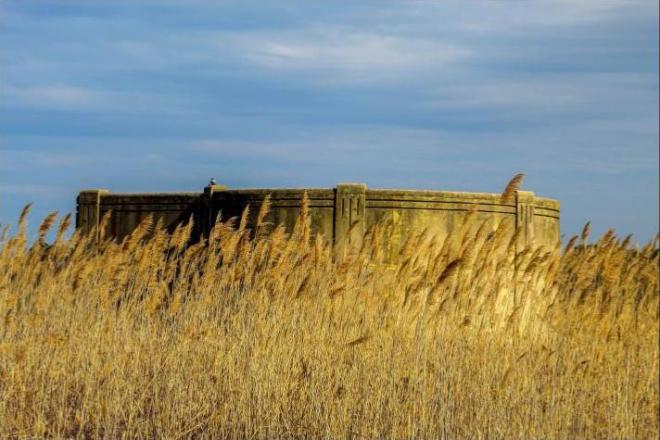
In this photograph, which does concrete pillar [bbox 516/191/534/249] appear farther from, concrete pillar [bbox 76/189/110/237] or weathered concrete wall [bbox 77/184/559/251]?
concrete pillar [bbox 76/189/110/237]

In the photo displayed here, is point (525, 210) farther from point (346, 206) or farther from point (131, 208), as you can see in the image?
point (131, 208)

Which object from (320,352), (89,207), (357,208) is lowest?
(320,352)

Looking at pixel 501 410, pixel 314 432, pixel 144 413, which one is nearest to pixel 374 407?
pixel 314 432

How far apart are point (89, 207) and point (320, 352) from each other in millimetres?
16844

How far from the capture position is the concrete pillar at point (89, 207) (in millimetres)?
22719

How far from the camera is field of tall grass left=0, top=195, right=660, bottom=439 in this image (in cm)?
671

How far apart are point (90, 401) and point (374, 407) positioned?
2.12 metres

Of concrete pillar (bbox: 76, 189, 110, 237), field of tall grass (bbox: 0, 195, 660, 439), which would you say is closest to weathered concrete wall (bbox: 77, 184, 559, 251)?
concrete pillar (bbox: 76, 189, 110, 237)

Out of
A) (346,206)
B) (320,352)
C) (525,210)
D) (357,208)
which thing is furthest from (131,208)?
(320,352)

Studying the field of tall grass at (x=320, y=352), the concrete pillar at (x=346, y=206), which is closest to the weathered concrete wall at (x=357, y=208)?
the concrete pillar at (x=346, y=206)

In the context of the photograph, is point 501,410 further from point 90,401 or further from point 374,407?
point 90,401

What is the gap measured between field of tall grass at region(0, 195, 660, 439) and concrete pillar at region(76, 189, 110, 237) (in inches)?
544

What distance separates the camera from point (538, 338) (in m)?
8.32

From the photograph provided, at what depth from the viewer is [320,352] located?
720 cm
